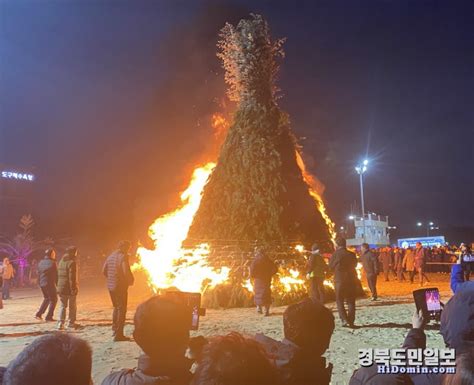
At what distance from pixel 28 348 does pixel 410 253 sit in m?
22.0

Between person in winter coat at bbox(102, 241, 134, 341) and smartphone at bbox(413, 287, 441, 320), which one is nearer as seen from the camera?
smartphone at bbox(413, 287, 441, 320)

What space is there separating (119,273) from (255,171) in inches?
272

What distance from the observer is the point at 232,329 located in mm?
9234

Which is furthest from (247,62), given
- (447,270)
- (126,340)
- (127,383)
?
(447,270)

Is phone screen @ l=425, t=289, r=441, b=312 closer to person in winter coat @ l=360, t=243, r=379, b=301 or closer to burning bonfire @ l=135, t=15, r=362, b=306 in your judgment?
burning bonfire @ l=135, t=15, r=362, b=306

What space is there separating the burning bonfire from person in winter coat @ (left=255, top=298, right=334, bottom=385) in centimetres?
1026

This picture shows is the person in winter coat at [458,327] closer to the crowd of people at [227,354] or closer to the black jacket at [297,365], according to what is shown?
the crowd of people at [227,354]

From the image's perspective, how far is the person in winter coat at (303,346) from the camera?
8.45ft

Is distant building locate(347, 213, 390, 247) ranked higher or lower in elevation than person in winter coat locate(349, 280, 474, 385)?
higher

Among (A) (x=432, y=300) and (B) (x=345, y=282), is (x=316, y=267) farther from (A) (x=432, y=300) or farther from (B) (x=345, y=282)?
(A) (x=432, y=300)

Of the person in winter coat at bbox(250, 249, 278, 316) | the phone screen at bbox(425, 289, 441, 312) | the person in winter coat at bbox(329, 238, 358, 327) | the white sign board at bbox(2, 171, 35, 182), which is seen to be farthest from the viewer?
the white sign board at bbox(2, 171, 35, 182)

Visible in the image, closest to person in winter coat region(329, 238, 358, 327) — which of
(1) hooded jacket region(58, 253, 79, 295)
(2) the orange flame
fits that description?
(2) the orange flame

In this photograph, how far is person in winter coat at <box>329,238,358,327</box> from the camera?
30.6 ft

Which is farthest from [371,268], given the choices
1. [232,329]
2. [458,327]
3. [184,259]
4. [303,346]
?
[303,346]
